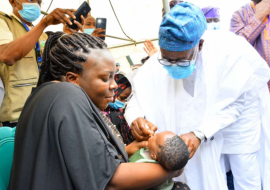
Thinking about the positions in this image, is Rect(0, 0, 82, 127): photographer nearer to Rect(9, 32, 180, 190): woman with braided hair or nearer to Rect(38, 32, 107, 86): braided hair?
Rect(38, 32, 107, 86): braided hair

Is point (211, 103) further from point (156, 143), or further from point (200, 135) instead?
point (156, 143)

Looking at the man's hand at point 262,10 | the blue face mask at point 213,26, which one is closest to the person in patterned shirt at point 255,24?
the man's hand at point 262,10

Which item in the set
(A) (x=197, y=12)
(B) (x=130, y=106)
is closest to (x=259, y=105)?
(A) (x=197, y=12)

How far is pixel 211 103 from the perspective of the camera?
5.55 feet

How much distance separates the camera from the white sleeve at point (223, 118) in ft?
5.24

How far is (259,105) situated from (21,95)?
2268 mm

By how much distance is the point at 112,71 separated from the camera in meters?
1.13

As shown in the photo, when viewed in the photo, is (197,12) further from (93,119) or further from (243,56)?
(93,119)

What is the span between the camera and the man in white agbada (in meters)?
1.59

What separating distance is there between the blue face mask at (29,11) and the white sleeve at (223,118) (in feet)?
7.06

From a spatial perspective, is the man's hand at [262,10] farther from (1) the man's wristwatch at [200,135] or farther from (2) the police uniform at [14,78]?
(2) the police uniform at [14,78]

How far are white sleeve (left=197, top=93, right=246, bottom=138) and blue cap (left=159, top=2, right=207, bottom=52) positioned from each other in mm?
550

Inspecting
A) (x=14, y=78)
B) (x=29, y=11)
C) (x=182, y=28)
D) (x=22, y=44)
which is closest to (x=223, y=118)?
(x=182, y=28)

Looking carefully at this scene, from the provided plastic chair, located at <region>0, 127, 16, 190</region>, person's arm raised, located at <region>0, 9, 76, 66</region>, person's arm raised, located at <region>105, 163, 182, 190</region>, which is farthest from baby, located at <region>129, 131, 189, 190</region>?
person's arm raised, located at <region>0, 9, 76, 66</region>
